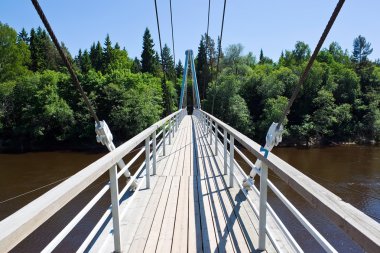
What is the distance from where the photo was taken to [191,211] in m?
3.14

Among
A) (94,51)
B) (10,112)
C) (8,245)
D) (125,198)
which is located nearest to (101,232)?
(125,198)

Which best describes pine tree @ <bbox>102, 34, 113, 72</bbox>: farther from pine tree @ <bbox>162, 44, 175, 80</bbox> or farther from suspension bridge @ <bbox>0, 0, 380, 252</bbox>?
suspension bridge @ <bbox>0, 0, 380, 252</bbox>

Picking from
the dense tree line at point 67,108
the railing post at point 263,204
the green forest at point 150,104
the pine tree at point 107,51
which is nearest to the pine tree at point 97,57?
the pine tree at point 107,51

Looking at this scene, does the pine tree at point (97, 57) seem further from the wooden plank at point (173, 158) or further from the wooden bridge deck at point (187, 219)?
the wooden bridge deck at point (187, 219)

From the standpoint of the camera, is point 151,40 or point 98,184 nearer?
point 98,184

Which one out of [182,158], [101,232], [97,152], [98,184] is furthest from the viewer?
[97,152]

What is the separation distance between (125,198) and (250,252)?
1795mm

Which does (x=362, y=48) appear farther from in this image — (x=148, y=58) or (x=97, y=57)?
(x=97, y=57)

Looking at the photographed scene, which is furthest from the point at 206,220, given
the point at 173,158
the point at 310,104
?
the point at 310,104

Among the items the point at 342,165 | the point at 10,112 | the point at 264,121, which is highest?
the point at 10,112

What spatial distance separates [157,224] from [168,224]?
96 millimetres

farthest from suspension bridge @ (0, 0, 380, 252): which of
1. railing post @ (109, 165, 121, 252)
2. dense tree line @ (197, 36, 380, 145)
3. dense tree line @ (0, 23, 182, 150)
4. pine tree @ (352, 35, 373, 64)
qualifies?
pine tree @ (352, 35, 373, 64)

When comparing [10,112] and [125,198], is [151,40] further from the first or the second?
[125,198]

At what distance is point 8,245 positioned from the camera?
2.75 ft
